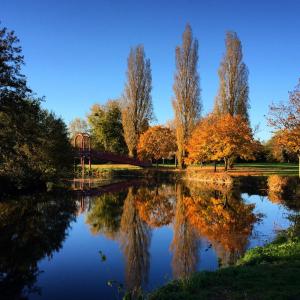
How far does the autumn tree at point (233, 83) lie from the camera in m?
38.2

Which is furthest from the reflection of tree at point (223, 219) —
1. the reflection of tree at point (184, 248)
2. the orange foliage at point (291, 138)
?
the orange foliage at point (291, 138)

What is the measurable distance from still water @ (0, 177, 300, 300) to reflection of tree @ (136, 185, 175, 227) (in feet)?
0.15

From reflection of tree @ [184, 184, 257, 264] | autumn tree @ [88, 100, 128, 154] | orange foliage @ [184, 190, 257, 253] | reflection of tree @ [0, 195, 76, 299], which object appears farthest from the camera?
autumn tree @ [88, 100, 128, 154]

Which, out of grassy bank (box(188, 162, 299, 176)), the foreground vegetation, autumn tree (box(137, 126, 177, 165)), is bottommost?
the foreground vegetation

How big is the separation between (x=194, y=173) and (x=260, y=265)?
1048 inches

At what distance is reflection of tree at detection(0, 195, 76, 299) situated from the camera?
8057 millimetres

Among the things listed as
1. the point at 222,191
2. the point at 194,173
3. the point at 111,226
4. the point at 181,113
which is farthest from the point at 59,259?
the point at 181,113

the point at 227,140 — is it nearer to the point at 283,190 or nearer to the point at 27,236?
the point at 283,190

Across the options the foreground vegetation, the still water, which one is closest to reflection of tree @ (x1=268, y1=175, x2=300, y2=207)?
the still water

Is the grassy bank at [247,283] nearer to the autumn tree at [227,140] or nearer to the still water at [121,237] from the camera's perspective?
the still water at [121,237]

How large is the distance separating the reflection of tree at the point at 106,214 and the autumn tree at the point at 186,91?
53.8 feet

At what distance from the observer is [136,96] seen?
46469 mm

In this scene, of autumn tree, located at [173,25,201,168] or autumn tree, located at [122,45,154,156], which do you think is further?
autumn tree, located at [122,45,154,156]

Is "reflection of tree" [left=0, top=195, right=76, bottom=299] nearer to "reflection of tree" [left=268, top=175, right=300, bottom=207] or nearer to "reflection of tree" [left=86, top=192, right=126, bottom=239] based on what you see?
"reflection of tree" [left=86, top=192, right=126, bottom=239]
